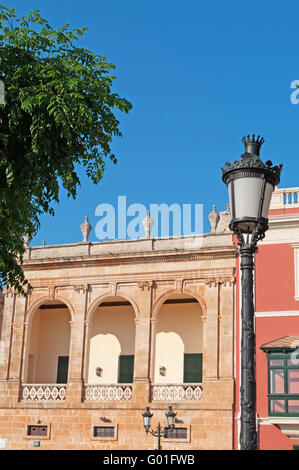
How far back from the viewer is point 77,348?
27.3 m

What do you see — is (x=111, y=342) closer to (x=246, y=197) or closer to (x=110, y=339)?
(x=110, y=339)

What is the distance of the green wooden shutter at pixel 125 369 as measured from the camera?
28.0 metres

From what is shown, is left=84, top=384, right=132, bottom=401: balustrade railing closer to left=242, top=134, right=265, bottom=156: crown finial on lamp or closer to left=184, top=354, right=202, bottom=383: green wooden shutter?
left=184, top=354, right=202, bottom=383: green wooden shutter

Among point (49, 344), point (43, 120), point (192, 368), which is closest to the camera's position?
point (43, 120)

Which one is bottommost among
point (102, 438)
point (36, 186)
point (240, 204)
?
point (102, 438)

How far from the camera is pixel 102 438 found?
84.1ft

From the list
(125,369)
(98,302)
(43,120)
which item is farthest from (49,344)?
(43,120)

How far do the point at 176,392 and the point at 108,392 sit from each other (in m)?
2.74

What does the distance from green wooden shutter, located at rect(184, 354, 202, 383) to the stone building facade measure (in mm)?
41

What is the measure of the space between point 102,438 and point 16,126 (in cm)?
Answer: 1753

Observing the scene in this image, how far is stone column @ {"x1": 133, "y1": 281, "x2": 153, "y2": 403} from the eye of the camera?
84.9ft

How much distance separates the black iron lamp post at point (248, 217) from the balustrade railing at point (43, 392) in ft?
70.7
